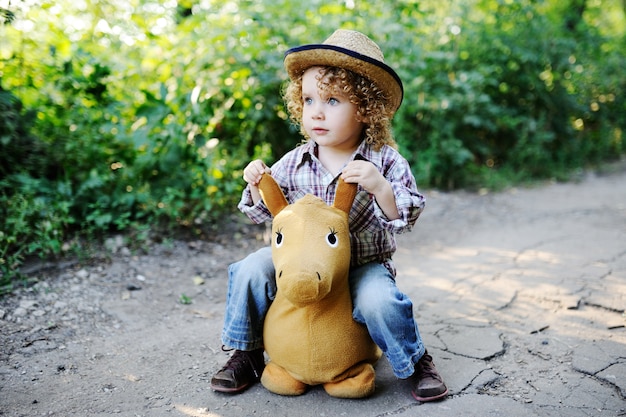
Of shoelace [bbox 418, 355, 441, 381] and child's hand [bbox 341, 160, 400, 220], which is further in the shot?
shoelace [bbox 418, 355, 441, 381]

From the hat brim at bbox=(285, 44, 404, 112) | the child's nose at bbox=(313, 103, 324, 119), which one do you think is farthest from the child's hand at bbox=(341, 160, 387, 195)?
the hat brim at bbox=(285, 44, 404, 112)

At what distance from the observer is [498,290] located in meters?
3.29

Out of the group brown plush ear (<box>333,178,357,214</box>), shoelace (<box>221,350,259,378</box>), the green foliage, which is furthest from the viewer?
the green foliage

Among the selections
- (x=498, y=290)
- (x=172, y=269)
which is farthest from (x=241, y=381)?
(x=498, y=290)

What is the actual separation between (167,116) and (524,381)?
9.17ft

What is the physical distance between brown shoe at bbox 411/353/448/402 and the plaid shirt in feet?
1.32

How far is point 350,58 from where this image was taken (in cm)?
206

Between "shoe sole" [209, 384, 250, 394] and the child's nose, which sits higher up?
the child's nose

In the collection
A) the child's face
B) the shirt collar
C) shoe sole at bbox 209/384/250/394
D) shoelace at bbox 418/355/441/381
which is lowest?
shoe sole at bbox 209/384/250/394

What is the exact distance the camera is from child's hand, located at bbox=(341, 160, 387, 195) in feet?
6.51

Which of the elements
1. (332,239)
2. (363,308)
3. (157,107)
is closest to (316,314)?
(363,308)

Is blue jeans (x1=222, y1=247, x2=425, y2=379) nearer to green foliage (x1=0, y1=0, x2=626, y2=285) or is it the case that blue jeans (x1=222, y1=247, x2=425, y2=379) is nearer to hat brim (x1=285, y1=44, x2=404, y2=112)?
hat brim (x1=285, y1=44, x2=404, y2=112)

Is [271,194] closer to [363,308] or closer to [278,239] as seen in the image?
[278,239]

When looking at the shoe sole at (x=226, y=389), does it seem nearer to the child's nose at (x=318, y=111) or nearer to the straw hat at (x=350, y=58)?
Result: the child's nose at (x=318, y=111)
